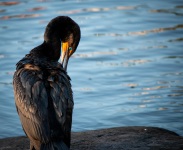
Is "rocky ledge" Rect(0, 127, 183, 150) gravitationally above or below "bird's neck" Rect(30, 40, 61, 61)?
below

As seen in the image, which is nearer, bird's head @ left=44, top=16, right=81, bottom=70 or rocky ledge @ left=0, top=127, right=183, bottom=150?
rocky ledge @ left=0, top=127, right=183, bottom=150

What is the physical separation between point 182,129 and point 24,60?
3451 mm

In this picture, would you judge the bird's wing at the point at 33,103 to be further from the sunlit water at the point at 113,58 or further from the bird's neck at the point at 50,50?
the sunlit water at the point at 113,58

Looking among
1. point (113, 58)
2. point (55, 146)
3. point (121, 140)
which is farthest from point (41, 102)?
point (113, 58)

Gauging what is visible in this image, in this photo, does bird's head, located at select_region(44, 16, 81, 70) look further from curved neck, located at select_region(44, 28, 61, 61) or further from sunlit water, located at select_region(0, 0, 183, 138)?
sunlit water, located at select_region(0, 0, 183, 138)

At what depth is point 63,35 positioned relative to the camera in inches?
329

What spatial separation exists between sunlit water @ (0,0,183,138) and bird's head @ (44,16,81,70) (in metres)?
1.71

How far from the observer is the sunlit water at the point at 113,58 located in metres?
10.0

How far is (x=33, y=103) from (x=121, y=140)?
5.52 ft

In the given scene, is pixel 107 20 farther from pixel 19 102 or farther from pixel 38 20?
pixel 19 102

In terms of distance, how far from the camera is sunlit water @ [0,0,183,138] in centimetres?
1004

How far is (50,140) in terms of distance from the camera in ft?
20.4

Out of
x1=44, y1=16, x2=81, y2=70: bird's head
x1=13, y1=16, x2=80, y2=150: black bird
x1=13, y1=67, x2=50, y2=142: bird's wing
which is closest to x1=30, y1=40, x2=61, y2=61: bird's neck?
x1=44, y1=16, x2=81, y2=70: bird's head

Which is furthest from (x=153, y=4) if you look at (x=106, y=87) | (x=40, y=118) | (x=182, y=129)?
(x=40, y=118)
